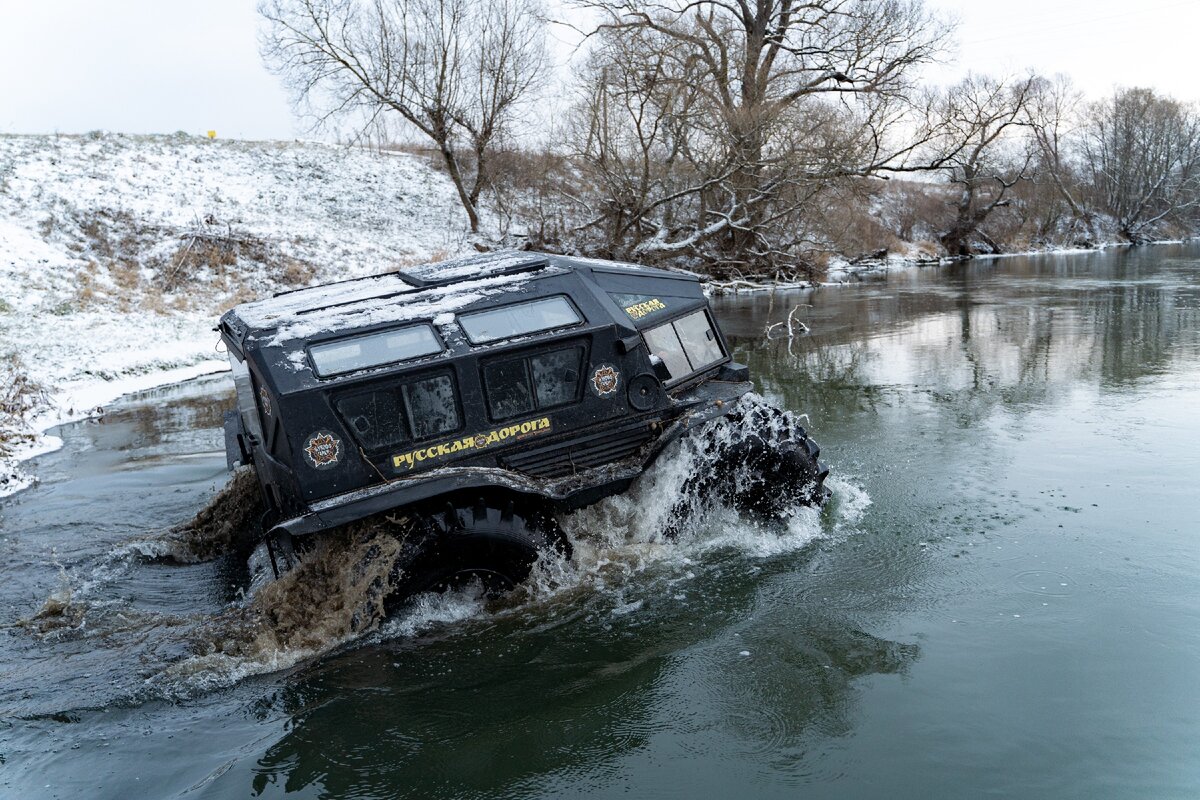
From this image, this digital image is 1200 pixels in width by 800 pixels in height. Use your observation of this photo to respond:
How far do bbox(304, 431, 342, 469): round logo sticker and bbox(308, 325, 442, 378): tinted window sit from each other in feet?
1.16

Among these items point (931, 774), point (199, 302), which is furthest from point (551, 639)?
point (199, 302)

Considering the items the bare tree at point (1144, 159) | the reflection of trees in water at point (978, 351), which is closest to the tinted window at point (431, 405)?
the reflection of trees in water at point (978, 351)

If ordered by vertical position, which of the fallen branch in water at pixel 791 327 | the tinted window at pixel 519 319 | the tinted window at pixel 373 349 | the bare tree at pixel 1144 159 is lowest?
the fallen branch in water at pixel 791 327

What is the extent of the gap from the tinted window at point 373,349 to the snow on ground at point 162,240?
5.65 metres

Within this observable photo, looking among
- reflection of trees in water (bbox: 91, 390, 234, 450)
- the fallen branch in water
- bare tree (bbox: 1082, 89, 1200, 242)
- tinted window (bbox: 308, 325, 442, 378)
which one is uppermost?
bare tree (bbox: 1082, 89, 1200, 242)

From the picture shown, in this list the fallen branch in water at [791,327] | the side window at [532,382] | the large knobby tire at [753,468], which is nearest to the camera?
the side window at [532,382]

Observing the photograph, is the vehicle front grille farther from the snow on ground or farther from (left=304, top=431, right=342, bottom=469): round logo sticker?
the snow on ground

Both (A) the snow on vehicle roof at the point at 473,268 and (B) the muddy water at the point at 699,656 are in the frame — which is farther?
(A) the snow on vehicle roof at the point at 473,268

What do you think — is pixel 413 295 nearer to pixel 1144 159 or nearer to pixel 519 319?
pixel 519 319

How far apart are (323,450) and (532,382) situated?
1327 mm

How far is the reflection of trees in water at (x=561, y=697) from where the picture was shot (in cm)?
431

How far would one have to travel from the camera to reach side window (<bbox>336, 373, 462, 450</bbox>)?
539 centimetres

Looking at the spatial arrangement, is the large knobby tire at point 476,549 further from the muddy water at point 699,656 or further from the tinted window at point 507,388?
the tinted window at point 507,388

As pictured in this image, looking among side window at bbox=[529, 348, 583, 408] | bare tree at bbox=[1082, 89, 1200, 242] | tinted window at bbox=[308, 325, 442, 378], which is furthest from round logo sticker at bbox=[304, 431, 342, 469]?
bare tree at bbox=[1082, 89, 1200, 242]
